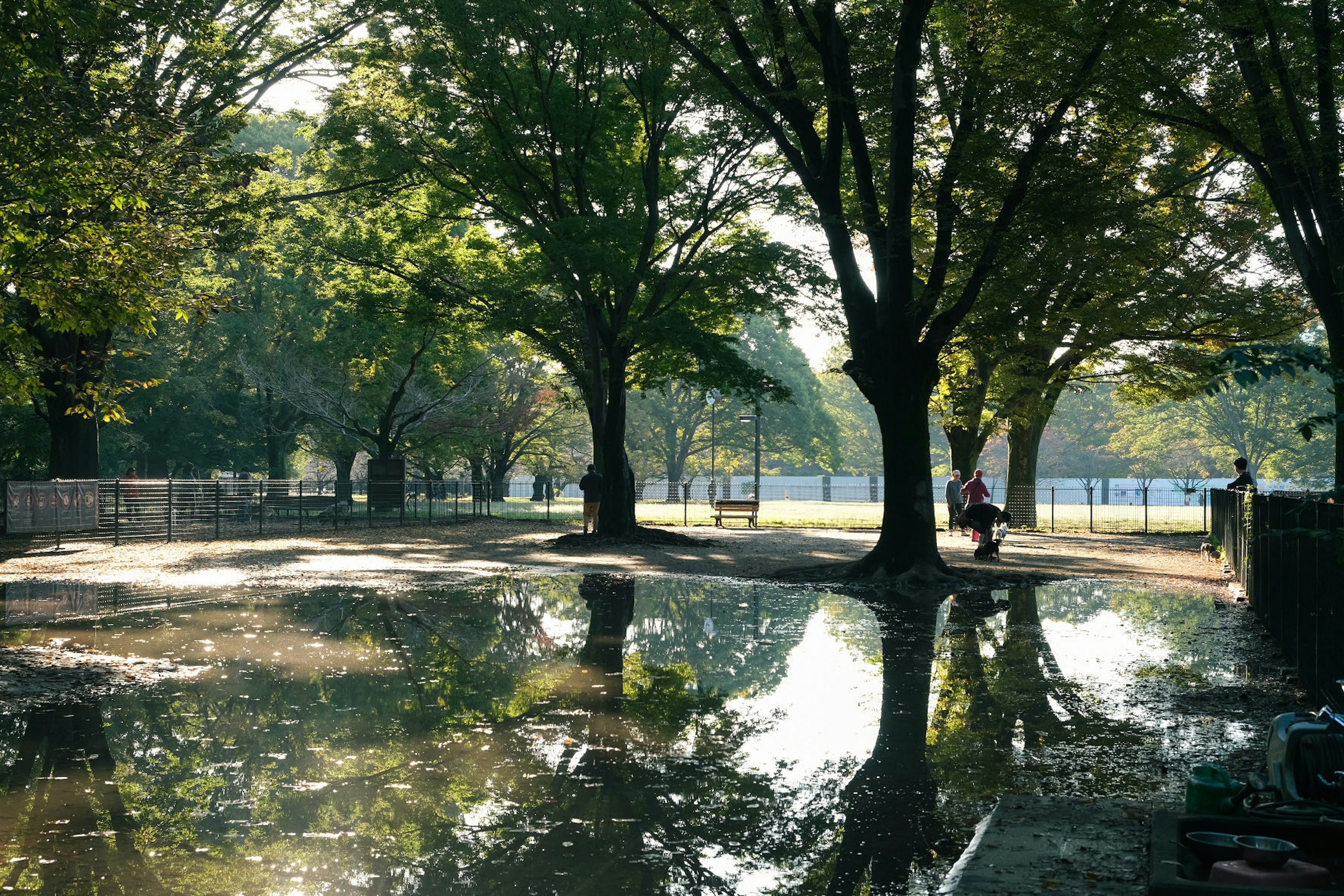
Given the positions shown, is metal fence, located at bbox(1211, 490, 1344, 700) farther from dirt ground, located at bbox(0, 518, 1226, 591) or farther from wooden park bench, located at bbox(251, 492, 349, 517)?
wooden park bench, located at bbox(251, 492, 349, 517)

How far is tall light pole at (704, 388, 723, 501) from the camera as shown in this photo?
49.1 metres

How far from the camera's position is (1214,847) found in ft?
14.7

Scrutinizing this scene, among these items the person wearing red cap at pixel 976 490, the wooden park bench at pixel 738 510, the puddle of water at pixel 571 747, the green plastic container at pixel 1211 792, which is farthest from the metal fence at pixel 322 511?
the green plastic container at pixel 1211 792

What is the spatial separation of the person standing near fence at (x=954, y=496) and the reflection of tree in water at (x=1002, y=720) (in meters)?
18.4

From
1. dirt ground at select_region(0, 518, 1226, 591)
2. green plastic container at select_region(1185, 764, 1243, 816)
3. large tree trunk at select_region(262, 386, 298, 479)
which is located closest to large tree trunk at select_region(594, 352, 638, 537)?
dirt ground at select_region(0, 518, 1226, 591)

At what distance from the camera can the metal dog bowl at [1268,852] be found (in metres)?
4.27

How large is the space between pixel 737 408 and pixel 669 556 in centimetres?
6229

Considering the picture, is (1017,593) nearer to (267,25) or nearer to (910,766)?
(910,766)

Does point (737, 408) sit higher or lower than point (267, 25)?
lower

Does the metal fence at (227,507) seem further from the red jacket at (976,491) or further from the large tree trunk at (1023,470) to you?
the red jacket at (976,491)

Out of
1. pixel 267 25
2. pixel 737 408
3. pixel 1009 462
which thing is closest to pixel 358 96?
pixel 267 25

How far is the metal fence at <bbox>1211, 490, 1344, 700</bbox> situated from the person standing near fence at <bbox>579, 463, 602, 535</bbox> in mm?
16602

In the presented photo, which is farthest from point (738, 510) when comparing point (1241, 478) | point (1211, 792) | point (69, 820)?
point (1211, 792)

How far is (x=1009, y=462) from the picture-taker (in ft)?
134
